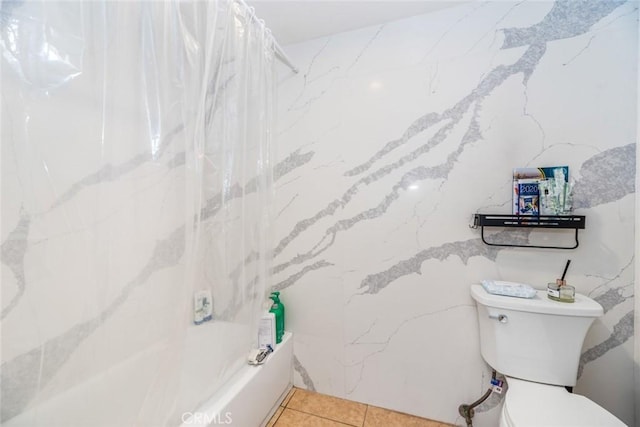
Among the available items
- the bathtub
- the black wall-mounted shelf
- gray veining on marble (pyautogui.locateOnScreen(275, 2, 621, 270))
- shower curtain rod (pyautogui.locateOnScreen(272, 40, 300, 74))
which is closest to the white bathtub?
the bathtub

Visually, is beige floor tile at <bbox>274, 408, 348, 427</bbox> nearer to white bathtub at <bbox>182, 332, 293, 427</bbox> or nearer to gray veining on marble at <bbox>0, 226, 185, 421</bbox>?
white bathtub at <bbox>182, 332, 293, 427</bbox>

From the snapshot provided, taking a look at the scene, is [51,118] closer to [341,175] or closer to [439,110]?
[341,175]

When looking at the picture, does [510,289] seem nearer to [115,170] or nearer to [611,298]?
[611,298]

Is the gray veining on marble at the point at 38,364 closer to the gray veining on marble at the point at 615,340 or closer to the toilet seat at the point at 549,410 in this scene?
the toilet seat at the point at 549,410

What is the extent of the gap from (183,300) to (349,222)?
0.89 metres

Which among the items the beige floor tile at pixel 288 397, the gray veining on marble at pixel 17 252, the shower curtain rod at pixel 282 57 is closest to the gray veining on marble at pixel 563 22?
the shower curtain rod at pixel 282 57

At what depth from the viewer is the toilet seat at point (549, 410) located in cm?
84

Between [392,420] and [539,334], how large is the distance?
82 centimetres

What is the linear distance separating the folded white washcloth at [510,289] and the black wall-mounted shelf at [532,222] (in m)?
0.18

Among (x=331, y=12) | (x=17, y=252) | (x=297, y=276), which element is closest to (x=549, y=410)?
(x=297, y=276)

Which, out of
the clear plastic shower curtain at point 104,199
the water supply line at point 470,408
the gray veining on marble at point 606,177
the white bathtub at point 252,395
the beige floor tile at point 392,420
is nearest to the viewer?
the clear plastic shower curtain at point 104,199

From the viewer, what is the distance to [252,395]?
45.7 inches

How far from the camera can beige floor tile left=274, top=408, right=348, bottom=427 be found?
1.31 metres

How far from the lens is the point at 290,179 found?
1569 mm
